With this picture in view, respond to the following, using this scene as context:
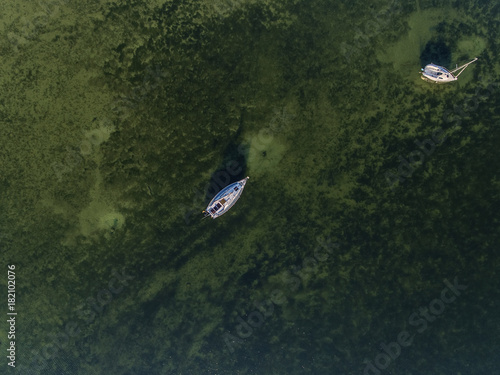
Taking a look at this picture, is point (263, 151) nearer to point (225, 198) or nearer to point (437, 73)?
point (225, 198)

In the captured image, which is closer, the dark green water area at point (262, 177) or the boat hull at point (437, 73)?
the boat hull at point (437, 73)

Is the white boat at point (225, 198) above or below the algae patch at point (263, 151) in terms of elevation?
below

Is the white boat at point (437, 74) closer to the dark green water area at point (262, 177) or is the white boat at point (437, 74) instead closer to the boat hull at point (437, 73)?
the boat hull at point (437, 73)

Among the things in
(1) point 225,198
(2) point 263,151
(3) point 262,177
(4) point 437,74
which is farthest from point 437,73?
(1) point 225,198

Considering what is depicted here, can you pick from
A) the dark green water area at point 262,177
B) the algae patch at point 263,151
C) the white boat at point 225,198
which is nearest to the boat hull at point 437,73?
the dark green water area at point 262,177

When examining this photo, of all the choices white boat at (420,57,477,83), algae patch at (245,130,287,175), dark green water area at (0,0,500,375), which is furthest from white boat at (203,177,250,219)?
white boat at (420,57,477,83)

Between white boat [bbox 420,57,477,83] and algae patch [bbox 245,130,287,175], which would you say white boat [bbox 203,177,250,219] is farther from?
white boat [bbox 420,57,477,83]

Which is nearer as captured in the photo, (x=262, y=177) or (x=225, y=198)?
(x=225, y=198)
